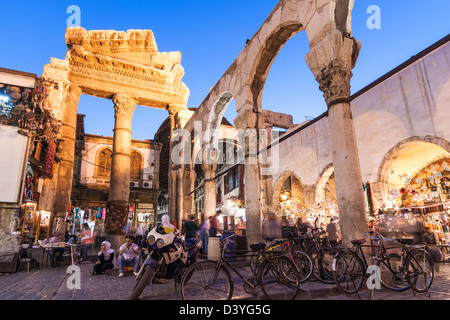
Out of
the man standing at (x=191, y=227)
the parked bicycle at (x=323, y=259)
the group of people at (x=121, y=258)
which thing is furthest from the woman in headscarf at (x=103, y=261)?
the parked bicycle at (x=323, y=259)

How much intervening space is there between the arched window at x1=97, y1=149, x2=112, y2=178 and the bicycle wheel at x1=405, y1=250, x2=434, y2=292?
20.8 meters

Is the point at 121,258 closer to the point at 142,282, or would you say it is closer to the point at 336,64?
the point at 142,282

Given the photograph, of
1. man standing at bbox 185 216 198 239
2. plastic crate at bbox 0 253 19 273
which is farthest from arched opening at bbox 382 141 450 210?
plastic crate at bbox 0 253 19 273

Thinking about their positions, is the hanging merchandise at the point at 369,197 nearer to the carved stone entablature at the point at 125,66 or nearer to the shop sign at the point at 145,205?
the carved stone entablature at the point at 125,66

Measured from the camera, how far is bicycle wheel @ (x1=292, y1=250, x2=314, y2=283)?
4.93 m

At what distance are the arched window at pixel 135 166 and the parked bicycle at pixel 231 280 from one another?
19366 millimetres

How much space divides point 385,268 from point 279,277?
1.94 metres

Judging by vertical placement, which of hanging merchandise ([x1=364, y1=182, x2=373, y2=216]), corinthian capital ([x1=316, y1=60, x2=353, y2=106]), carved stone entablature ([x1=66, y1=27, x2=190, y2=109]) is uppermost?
carved stone entablature ([x1=66, y1=27, x2=190, y2=109])

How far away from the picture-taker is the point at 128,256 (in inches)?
270

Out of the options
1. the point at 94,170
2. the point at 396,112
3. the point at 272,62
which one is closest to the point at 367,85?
the point at 396,112

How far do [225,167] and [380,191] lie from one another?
1533 centimetres

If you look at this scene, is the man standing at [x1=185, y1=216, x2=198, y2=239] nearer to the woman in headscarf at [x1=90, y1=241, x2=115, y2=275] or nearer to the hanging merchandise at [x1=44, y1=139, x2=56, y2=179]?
the woman in headscarf at [x1=90, y1=241, x2=115, y2=275]

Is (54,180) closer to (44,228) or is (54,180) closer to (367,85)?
(44,228)

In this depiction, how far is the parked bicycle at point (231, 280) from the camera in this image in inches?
153
